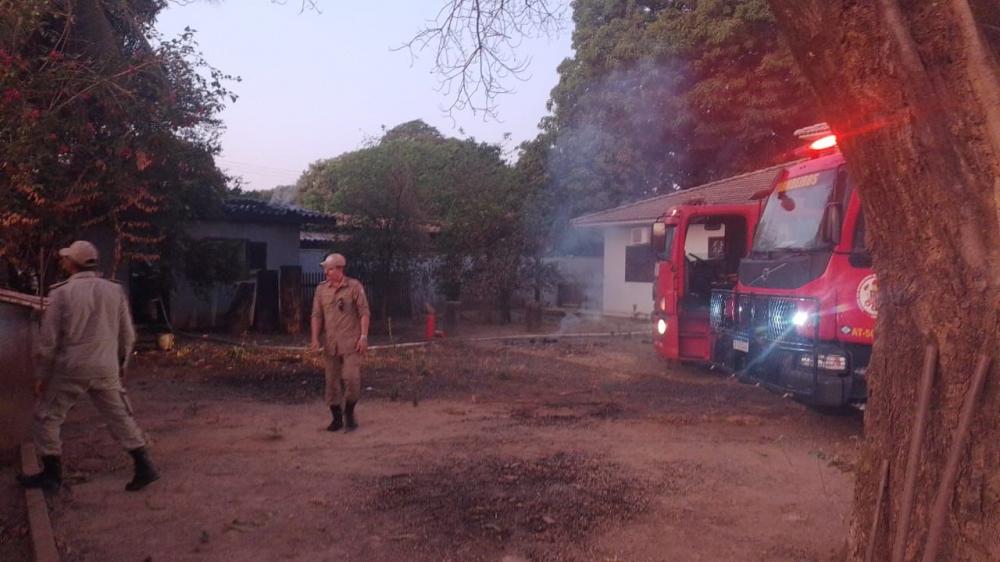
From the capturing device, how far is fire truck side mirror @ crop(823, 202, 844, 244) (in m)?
7.89

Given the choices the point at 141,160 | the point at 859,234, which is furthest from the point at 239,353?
the point at 859,234

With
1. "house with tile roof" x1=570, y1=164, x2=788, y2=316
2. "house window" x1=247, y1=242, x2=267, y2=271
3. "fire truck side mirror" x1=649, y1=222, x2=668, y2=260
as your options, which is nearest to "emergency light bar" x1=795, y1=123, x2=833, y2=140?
"fire truck side mirror" x1=649, y1=222, x2=668, y2=260

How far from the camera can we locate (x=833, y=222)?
792 cm

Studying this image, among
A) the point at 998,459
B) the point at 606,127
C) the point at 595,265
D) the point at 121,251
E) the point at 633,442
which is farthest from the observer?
the point at 595,265

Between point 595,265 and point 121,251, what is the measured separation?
61.7 ft

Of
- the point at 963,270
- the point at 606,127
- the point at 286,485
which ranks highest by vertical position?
the point at 606,127

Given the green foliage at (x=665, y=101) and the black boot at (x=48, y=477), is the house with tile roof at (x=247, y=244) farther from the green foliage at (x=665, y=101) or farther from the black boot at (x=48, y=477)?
the black boot at (x=48, y=477)

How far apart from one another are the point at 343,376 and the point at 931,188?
606cm

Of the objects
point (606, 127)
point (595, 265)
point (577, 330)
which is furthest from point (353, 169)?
point (595, 265)

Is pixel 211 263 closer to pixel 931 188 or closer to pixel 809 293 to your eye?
pixel 809 293

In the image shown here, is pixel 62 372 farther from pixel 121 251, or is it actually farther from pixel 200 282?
pixel 200 282

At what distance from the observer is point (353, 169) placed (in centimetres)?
1978

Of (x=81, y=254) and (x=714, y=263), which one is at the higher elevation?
(x=714, y=263)

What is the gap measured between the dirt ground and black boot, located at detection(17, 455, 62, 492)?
9 centimetres
